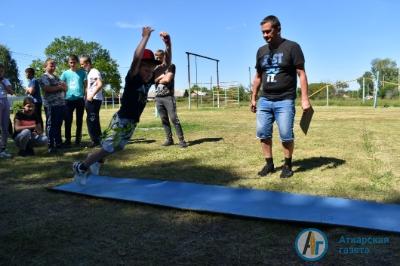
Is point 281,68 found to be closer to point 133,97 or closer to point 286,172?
point 286,172

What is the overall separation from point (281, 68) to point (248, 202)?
74.7 inches

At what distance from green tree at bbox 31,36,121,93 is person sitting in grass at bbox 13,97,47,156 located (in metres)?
62.3

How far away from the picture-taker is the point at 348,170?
19.0 ft

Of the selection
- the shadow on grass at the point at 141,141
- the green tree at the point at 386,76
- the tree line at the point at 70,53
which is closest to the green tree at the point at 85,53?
the tree line at the point at 70,53

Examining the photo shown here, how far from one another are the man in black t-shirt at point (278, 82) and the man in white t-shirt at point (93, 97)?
3554mm

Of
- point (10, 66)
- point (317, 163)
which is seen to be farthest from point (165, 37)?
point (10, 66)

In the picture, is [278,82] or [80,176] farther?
[278,82]

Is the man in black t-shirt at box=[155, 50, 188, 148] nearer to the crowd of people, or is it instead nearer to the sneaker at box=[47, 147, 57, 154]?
the crowd of people

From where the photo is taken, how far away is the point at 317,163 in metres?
6.33

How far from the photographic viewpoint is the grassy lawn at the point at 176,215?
3.04 m

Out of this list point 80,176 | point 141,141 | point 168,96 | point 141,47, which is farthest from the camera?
point 141,141

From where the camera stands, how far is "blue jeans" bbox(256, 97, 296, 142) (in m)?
5.31

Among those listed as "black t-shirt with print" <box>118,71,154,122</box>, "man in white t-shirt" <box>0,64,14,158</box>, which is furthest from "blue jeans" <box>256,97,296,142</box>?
"man in white t-shirt" <box>0,64,14,158</box>

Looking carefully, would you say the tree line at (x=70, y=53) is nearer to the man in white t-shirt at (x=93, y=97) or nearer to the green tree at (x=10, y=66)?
the green tree at (x=10, y=66)
